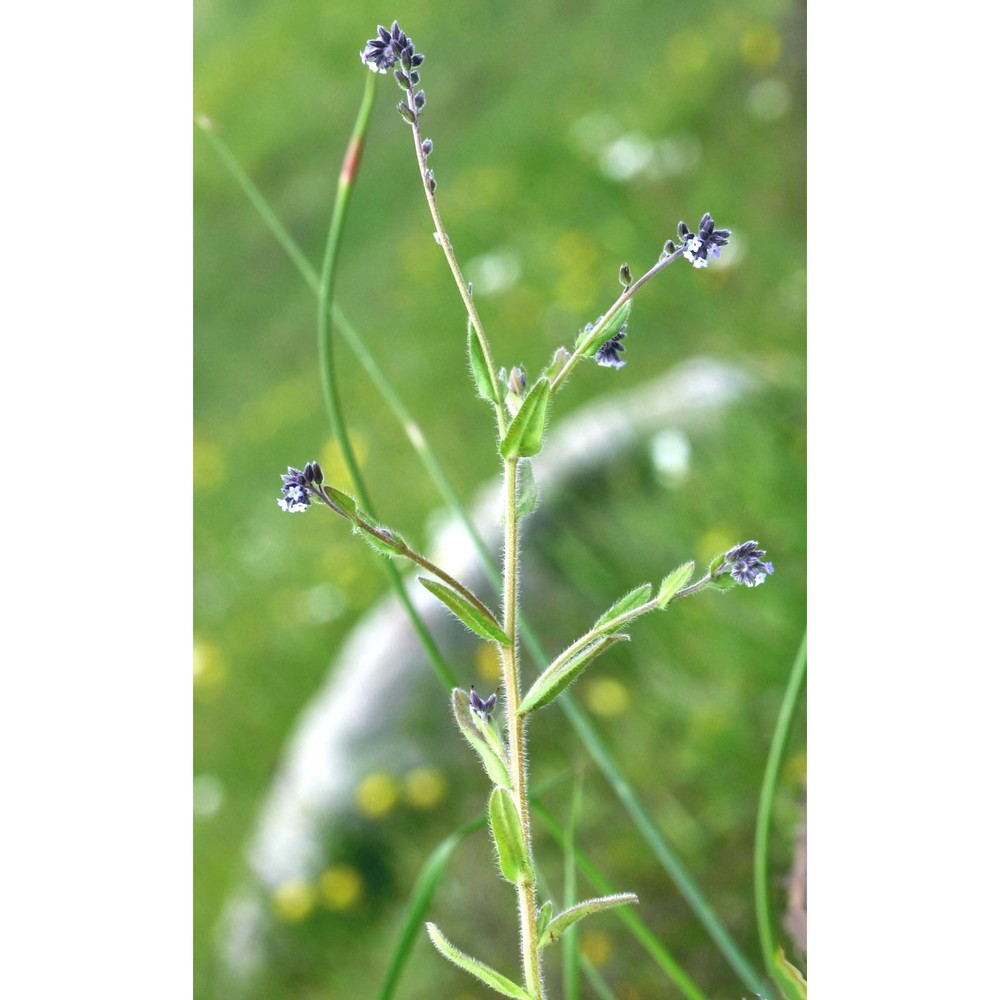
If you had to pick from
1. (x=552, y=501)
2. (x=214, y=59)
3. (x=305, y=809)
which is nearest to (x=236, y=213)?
(x=214, y=59)

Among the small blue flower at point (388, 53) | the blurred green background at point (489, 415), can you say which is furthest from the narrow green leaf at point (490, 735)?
the blurred green background at point (489, 415)

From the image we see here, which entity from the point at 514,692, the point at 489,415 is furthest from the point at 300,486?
the point at 489,415

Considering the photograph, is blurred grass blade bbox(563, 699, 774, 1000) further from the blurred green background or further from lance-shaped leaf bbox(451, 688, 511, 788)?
lance-shaped leaf bbox(451, 688, 511, 788)

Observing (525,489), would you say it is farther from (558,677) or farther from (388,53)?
(388,53)

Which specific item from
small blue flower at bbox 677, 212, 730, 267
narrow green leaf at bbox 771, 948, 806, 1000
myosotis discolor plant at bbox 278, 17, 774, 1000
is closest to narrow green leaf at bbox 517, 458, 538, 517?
myosotis discolor plant at bbox 278, 17, 774, 1000
